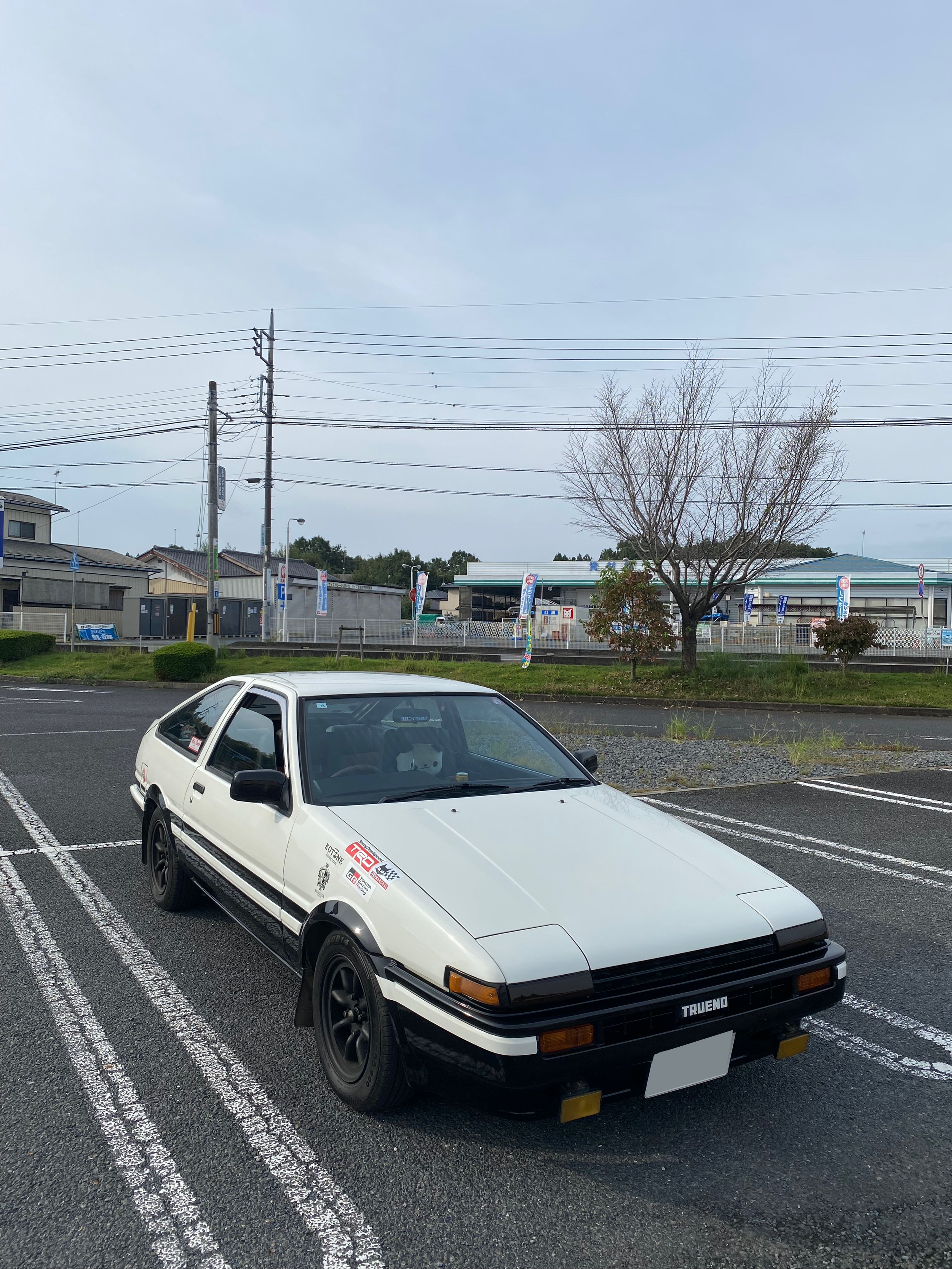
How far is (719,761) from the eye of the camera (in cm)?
1016

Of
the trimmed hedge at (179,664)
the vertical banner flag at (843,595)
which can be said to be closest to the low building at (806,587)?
the vertical banner flag at (843,595)

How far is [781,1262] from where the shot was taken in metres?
2.23

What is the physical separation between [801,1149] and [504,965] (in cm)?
121

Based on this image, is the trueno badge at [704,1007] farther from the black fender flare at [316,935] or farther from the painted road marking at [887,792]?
the painted road marking at [887,792]

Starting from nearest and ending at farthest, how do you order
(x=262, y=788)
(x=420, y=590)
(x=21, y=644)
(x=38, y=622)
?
(x=262, y=788)
(x=21, y=644)
(x=420, y=590)
(x=38, y=622)

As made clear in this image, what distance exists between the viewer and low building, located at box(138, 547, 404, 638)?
140 feet

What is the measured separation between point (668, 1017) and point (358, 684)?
2.23 meters

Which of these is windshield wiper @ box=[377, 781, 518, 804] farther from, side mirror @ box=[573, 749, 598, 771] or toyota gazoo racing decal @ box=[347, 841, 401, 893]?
side mirror @ box=[573, 749, 598, 771]

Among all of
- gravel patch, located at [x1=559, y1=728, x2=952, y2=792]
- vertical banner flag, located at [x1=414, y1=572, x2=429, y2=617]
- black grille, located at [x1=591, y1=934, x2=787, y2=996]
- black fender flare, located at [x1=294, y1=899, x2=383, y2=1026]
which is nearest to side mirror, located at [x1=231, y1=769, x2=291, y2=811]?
black fender flare, located at [x1=294, y1=899, x2=383, y2=1026]

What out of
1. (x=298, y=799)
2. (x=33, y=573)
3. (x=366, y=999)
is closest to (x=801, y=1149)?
(x=366, y=999)

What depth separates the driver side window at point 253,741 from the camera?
3.84 metres

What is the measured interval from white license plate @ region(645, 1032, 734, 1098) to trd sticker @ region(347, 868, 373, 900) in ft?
3.27

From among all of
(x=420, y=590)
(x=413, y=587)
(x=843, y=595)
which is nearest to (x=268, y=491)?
(x=420, y=590)

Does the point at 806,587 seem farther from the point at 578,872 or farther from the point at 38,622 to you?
the point at 578,872
